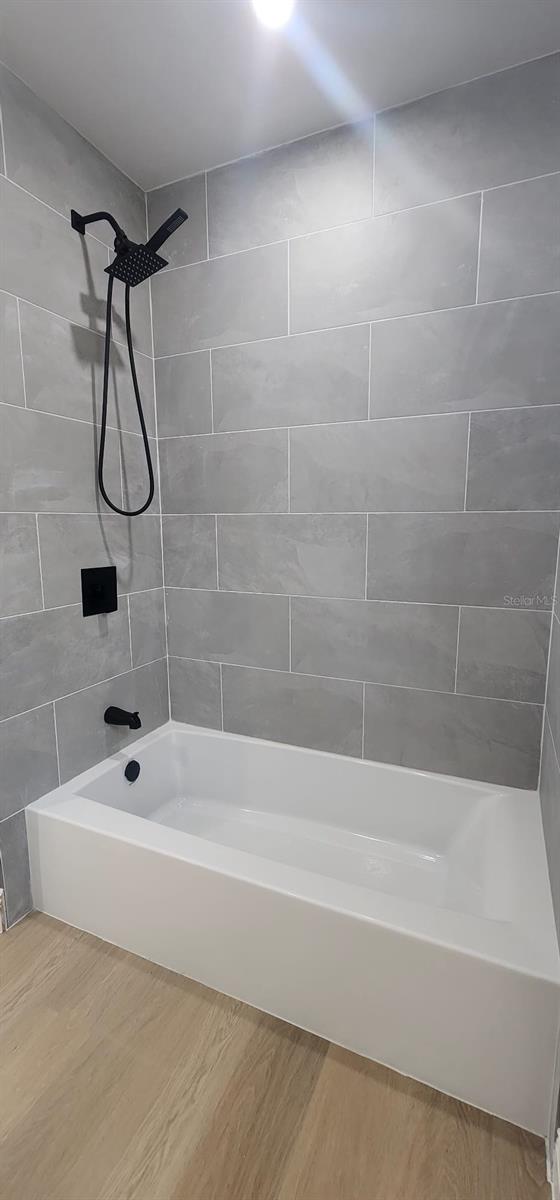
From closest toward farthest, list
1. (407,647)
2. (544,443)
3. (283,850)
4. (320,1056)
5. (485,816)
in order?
(320,1056) < (544,443) < (485,816) < (407,647) < (283,850)

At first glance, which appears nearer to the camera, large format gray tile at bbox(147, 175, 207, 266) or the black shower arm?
the black shower arm

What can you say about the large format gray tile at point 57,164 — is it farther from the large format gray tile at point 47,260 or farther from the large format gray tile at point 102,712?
the large format gray tile at point 102,712

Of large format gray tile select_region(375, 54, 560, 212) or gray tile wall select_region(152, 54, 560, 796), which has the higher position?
large format gray tile select_region(375, 54, 560, 212)

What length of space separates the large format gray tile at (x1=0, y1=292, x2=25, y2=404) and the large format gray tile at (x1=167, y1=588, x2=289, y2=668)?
896 millimetres

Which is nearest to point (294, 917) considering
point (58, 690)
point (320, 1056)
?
point (320, 1056)

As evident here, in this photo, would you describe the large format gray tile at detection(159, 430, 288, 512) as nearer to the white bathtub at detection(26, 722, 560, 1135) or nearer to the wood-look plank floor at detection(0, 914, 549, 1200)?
the white bathtub at detection(26, 722, 560, 1135)

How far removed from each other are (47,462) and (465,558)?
131 cm

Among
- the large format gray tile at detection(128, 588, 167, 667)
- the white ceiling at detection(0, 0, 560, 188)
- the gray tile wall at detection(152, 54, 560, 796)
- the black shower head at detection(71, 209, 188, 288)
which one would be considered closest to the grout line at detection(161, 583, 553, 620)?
the gray tile wall at detection(152, 54, 560, 796)

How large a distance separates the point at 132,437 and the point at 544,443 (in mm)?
1372

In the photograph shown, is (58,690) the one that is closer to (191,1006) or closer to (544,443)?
(191,1006)

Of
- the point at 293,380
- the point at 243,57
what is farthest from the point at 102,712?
the point at 243,57

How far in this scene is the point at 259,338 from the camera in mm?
1728

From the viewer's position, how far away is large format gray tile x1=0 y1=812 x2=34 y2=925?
1502mm

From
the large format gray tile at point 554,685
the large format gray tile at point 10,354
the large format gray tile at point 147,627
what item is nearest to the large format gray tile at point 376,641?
the large format gray tile at point 554,685
